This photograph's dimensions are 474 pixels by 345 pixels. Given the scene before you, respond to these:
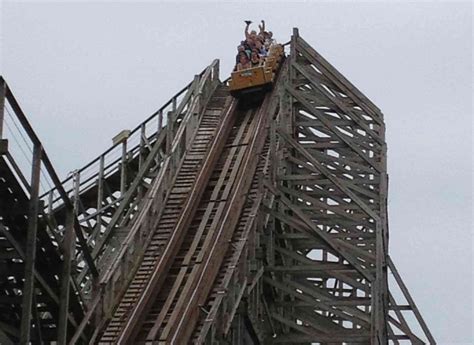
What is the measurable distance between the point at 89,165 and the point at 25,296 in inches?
422

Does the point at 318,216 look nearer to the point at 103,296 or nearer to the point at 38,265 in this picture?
the point at 103,296

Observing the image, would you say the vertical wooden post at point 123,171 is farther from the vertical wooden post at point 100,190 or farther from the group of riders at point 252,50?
the group of riders at point 252,50

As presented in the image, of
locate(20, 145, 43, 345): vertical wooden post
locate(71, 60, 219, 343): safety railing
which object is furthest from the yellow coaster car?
locate(20, 145, 43, 345): vertical wooden post

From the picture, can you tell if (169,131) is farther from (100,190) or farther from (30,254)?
(30,254)

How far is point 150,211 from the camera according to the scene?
19.6 meters

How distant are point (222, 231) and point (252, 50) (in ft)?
23.7

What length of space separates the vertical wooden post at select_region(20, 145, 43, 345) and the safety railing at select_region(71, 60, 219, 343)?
252 centimetres

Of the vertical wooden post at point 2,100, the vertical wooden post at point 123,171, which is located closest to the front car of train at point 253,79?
the vertical wooden post at point 123,171

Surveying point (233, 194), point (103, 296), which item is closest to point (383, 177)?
point (233, 194)

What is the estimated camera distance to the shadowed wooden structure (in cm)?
1471

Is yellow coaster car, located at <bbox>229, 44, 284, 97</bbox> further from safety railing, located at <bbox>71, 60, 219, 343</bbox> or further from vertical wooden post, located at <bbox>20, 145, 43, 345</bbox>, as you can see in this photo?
vertical wooden post, located at <bbox>20, 145, 43, 345</bbox>

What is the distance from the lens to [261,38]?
2584 cm

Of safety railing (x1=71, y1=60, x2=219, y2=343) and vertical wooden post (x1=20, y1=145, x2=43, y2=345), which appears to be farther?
safety railing (x1=71, y1=60, x2=219, y2=343)

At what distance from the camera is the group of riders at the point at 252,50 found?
2516 centimetres
